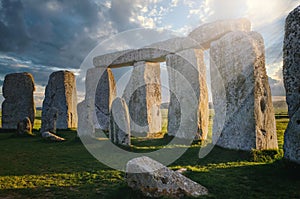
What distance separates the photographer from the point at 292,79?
4.34 m

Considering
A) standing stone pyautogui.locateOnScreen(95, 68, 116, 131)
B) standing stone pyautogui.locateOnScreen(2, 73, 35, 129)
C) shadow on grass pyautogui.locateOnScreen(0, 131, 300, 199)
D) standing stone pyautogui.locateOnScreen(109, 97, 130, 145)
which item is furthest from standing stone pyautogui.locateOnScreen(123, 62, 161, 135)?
standing stone pyautogui.locateOnScreen(2, 73, 35, 129)

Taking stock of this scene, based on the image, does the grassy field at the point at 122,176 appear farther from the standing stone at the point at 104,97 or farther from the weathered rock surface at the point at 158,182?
the standing stone at the point at 104,97

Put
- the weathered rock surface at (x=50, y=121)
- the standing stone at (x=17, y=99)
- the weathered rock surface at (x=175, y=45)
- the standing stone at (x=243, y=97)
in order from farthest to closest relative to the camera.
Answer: the standing stone at (x=17, y=99) < the weathered rock surface at (x=50, y=121) < the weathered rock surface at (x=175, y=45) < the standing stone at (x=243, y=97)

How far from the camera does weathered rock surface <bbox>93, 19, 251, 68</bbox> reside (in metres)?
8.55

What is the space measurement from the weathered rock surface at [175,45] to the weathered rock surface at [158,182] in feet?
21.2

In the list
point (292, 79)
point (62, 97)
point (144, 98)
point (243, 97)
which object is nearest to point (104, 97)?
point (62, 97)

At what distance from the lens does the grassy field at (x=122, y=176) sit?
3.74 m

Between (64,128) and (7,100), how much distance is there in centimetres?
394

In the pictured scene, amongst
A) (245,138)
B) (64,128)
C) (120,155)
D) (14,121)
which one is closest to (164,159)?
(120,155)

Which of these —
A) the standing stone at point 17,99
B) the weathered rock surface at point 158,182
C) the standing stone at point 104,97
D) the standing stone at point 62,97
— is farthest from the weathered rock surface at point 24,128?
the weathered rock surface at point 158,182

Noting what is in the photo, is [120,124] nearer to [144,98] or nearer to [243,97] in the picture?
[144,98]

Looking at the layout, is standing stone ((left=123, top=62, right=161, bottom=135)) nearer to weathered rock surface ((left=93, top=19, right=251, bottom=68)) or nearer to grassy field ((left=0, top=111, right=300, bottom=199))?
weathered rock surface ((left=93, top=19, right=251, bottom=68))

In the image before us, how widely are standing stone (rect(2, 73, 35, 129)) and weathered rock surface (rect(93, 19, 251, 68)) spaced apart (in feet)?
14.7

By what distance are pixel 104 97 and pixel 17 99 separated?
18.2ft
